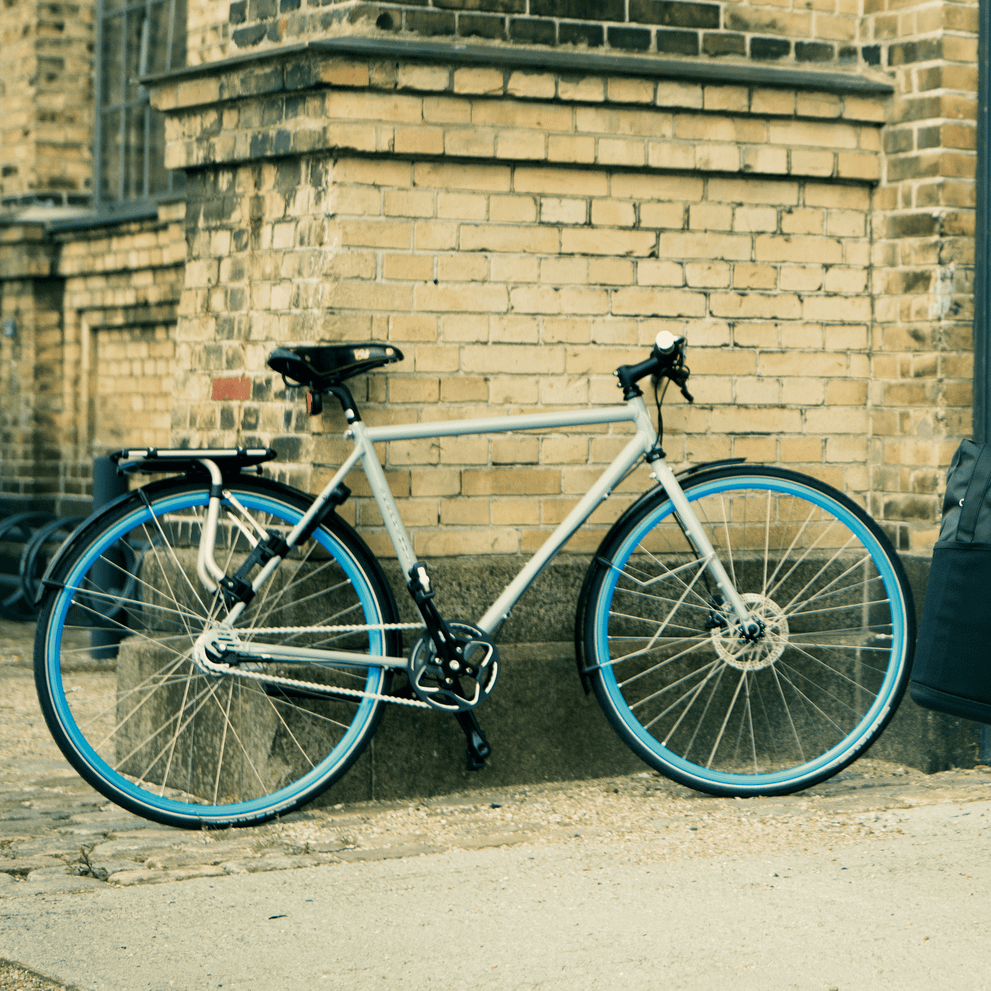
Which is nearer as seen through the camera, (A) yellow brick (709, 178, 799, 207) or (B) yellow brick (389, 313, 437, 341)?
(B) yellow brick (389, 313, 437, 341)

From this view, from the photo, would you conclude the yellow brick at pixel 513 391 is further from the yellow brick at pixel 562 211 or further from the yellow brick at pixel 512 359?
the yellow brick at pixel 562 211

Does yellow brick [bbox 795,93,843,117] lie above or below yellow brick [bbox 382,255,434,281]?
above

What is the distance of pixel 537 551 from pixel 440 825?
A: 825 millimetres

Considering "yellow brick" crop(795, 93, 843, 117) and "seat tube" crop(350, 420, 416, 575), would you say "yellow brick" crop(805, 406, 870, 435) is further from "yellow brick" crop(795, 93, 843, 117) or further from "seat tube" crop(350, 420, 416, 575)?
"seat tube" crop(350, 420, 416, 575)

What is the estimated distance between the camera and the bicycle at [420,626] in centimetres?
411

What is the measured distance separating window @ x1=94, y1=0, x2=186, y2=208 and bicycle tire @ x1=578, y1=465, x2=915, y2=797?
518cm

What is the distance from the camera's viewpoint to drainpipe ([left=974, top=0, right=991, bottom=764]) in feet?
15.9

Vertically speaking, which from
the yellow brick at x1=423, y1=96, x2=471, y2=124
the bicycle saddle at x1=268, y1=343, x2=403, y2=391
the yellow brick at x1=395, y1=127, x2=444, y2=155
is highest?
the yellow brick at x1=423, y1=96, x2=471, y2=124

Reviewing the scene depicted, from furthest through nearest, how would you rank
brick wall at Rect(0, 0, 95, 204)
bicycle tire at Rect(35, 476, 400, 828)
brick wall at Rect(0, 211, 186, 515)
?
brick wall at Rect(0, 0, 95, 204), brick wall at Rect(0, 211, 186, 515), bicycle tire at Rect(35, 476, 400, 828)

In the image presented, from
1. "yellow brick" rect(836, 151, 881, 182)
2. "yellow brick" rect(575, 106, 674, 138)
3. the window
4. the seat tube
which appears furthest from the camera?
the window

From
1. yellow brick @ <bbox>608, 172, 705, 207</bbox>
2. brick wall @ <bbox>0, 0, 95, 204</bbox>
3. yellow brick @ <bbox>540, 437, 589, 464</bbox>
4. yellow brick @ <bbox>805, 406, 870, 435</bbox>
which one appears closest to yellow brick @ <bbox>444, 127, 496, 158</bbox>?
yellow brick @ <bbox>608, 172, 705, 207</bbox>

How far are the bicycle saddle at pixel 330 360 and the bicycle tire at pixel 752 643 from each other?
32.4 inches

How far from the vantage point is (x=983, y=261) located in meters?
4.85

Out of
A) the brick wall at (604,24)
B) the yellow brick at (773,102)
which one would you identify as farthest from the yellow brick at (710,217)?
the brick wall at (604,24)
